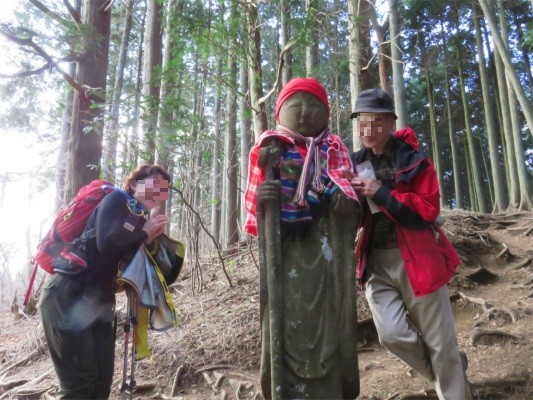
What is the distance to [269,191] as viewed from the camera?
2699 mm

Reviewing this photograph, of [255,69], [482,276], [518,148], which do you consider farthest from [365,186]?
[518,148]

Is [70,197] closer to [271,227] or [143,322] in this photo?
[143,322]

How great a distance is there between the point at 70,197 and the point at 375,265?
14.4ft

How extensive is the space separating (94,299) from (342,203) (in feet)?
6.41

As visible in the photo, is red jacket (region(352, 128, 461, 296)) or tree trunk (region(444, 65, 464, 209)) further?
tree trunk (region(444, 65, 464, 209))

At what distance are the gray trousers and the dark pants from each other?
2119 millimetres

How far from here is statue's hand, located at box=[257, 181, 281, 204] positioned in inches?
106

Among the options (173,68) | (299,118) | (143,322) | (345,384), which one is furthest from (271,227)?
(173,68)

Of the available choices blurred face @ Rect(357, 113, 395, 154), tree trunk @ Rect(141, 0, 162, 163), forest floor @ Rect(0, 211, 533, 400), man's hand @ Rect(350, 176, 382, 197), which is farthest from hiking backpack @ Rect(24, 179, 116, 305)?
tree trunk @ Rect(141, 0, 162, 163)

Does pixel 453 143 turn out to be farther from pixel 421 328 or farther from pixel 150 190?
pixel 150 190

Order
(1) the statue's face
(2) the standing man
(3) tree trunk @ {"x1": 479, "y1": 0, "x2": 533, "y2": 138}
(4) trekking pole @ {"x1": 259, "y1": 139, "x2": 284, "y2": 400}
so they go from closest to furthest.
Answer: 1. (4) trekking pole @ {"x1": 259, "y1": 139, "x2": 284, "y2": 400}
2. (2) the standing man
3. (1) the statue's face
4. (3) tree trunk @ {"x1": 479, "y1": 0, "x2": 533, "y2": 138}

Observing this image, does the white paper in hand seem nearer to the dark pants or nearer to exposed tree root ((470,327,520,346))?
the dark pants

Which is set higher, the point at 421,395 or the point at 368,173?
the point at 368,173

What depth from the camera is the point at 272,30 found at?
333 inches
